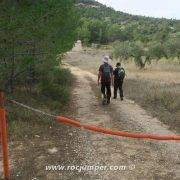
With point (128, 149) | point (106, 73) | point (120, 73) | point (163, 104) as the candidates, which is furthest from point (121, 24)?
point (128, 149)

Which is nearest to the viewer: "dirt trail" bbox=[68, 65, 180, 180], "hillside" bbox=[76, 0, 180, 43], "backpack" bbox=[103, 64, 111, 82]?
"dirt trail" bbox=[68, 65, 180, 180]

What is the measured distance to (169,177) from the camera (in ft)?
29.5

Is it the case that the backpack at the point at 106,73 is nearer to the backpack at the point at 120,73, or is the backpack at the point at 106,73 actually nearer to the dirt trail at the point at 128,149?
the dirt trail at the point at 128,149

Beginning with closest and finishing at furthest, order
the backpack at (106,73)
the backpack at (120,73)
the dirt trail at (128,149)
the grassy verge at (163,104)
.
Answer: the dirt trail at (128,149)
the grassy verge at (163,104)
the backpack at (106,73)
the backpack at (120,73)

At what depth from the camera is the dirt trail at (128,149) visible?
921 cm

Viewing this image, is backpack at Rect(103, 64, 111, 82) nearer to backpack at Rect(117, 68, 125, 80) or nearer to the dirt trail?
the dirt trail

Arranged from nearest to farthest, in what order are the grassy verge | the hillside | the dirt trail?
1. the dirt trail
2. the grassy verge
3. the hillside

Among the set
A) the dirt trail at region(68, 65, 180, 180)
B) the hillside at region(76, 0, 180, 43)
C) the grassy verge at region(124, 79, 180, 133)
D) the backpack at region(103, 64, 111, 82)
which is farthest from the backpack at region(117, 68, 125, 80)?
the hillside at region(76, 0, 180, 43)

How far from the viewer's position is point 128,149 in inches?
432

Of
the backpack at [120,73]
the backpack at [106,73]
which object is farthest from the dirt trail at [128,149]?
the backpack at [120,73]

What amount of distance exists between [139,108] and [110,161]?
814 cm

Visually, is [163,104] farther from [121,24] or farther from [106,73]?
[121,24]

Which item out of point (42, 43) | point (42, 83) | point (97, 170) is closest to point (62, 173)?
point (97, 170)

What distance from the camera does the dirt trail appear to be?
9211mm
